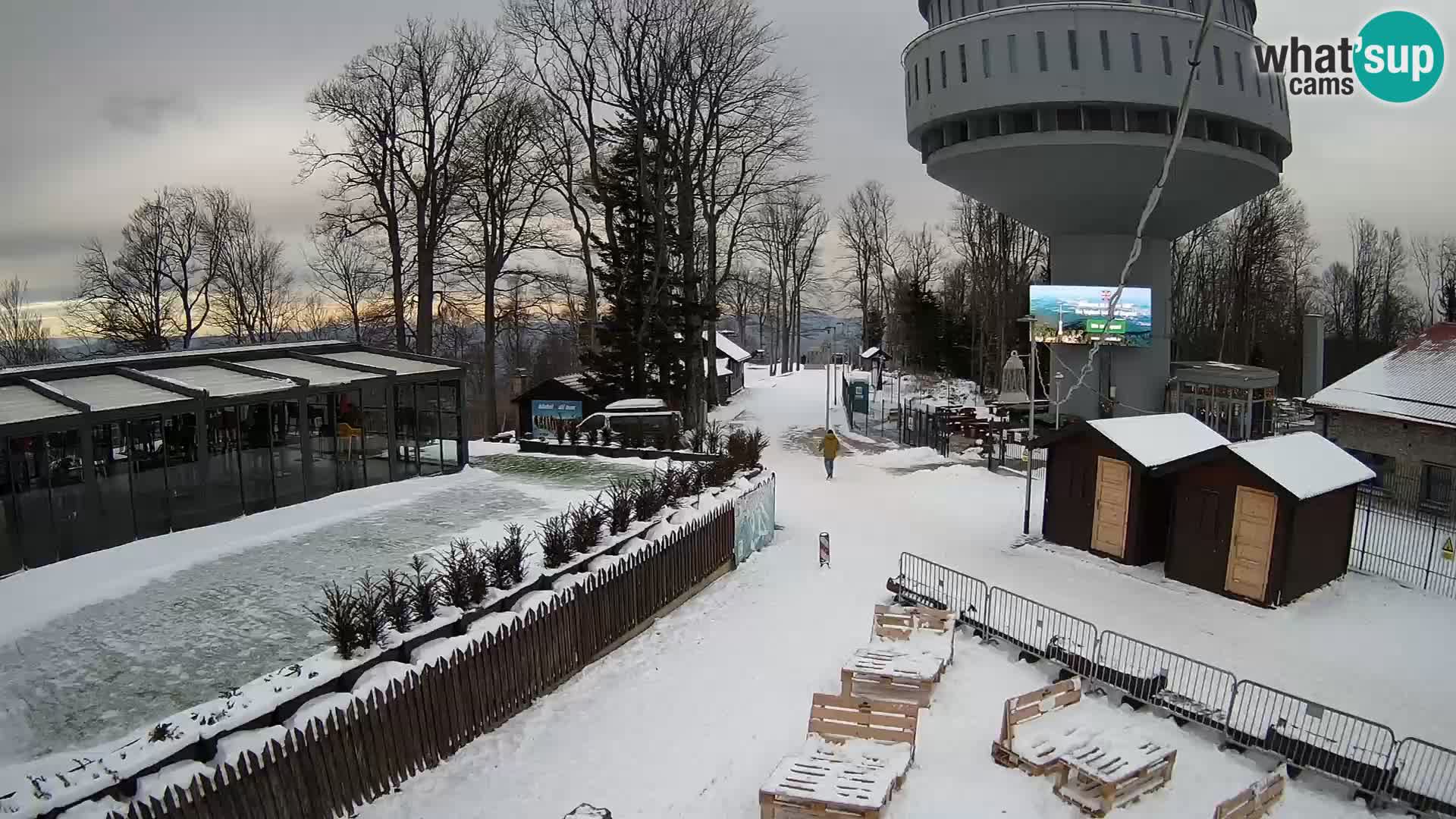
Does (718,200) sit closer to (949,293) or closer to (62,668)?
(62,668)

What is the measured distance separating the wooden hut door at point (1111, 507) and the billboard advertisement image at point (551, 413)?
18.7 metres

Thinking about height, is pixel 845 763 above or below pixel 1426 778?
above

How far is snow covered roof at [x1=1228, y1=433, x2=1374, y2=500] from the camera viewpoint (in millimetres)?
13703

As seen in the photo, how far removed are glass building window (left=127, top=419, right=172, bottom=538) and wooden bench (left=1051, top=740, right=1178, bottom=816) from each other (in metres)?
15.4

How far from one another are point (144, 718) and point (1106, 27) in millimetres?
32005

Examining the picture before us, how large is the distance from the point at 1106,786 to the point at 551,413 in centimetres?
2554

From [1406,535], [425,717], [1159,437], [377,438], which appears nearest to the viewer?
[425,717]

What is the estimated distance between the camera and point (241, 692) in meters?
7.77

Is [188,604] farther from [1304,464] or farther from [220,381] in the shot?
[1304,464]

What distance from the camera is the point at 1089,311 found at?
106 ft

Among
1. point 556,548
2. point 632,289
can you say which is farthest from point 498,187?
point 556,548


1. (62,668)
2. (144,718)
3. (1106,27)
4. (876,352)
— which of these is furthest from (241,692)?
(876,352)

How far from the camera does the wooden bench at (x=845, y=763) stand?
752 centimetres

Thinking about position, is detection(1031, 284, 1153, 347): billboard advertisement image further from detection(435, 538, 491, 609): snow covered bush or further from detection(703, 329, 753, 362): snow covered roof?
detection(435, 538, 491, 609): snow covered bush
